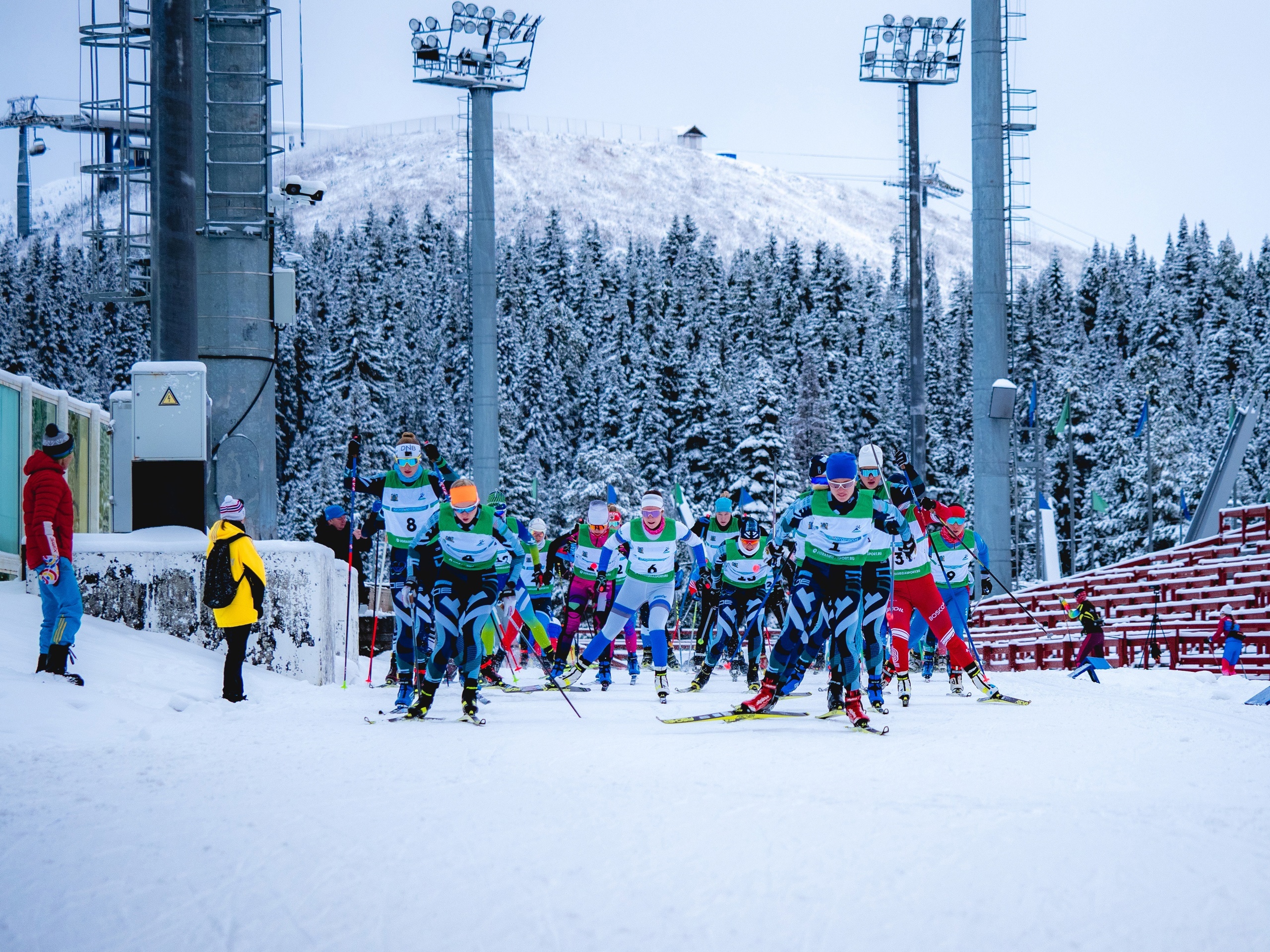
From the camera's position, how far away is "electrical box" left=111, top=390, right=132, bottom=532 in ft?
43.5

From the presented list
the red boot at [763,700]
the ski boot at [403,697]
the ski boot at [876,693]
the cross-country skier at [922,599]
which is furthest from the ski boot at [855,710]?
the ski boot at [403,697]

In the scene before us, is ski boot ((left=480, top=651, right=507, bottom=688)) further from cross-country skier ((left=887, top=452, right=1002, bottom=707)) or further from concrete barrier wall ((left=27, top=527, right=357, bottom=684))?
cross-country skier ((left=887, top=452, right=1002, bottom=707))

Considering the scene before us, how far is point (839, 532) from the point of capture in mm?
9234

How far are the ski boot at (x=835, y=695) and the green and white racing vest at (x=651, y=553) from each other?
128 inches

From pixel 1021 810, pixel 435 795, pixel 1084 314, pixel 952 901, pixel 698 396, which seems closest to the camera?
pixel 952 901

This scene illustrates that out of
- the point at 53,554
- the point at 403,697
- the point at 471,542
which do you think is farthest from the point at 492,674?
the point at 53,554

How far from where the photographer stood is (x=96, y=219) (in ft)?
69.8

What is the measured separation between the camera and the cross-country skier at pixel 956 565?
44.5 feet

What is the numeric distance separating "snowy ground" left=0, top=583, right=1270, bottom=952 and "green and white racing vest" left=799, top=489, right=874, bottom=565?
1191 millimetres

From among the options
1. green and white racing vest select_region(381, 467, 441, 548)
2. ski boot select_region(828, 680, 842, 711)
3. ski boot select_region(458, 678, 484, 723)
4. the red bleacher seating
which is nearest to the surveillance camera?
green and white racing vest select_region(381, 467, 441, 548)

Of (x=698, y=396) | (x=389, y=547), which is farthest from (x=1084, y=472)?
(x=389, y=547)

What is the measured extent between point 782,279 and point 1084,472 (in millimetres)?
30383

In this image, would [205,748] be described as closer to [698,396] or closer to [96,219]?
[96,219]

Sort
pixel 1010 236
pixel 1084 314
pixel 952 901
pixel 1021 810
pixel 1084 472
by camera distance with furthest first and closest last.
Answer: pixel 1084 314
pixel 1084 472
pixel 1010 236
pixel 1021 810
pixel 952 901
